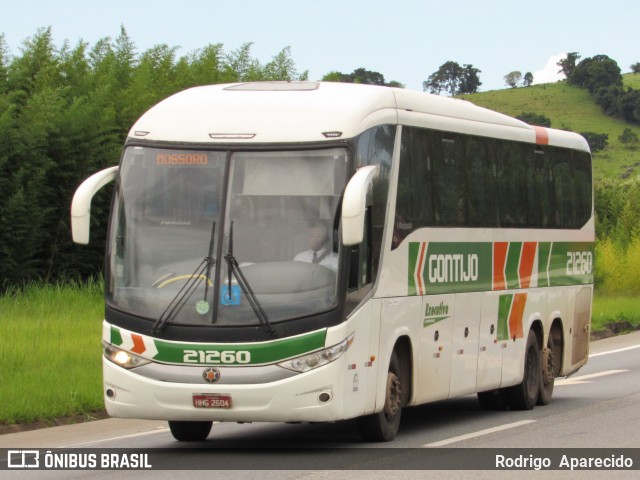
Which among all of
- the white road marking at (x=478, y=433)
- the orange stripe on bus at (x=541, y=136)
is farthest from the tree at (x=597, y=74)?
the white road marking at (x=478, y=433)

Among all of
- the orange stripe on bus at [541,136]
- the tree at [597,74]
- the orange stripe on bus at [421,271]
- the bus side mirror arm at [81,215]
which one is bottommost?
the orange stripe on bus at [421,271]

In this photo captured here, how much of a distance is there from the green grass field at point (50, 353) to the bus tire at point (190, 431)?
220 centimetres

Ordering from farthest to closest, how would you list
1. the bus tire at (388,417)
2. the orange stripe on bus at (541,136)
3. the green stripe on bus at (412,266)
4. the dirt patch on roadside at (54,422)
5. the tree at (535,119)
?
the tree at (535,119) → the orange stripe on bus at (541,136) → the dirt patch on roadside at (54,422) → the green stripe on bus at (412,266) → the bus tire at (388,417)

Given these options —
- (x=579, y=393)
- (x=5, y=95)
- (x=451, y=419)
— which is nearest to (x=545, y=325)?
(x=579, y=393)

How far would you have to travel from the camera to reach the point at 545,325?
18891 millimetres

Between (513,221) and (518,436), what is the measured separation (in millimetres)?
3818

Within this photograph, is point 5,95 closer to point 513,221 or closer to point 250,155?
point 513,221

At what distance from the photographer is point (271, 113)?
42.8ft

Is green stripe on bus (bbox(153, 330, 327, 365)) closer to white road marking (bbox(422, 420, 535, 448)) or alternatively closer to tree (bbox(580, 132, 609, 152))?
white road marking (bbox(422, 420, 535, 448))

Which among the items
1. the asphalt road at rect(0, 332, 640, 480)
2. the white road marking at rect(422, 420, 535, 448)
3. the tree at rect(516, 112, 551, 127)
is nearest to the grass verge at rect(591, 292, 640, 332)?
A: the asphalt road at rect(0, 332, 640, 480)

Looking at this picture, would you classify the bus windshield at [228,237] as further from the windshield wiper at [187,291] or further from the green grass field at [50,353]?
the green grass field at [50,353]

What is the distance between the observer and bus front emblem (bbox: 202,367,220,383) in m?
12.2

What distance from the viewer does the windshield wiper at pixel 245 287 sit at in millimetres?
12281

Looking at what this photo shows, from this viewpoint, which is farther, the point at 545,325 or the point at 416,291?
the point at 545,325
